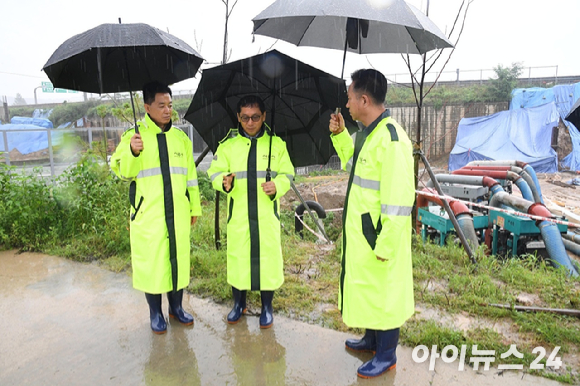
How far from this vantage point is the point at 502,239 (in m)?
6.73

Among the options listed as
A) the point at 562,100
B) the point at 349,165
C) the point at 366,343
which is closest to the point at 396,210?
the point at 349,165

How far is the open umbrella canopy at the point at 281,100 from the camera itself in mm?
3133

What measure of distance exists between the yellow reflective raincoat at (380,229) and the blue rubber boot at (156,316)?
5.17 feet

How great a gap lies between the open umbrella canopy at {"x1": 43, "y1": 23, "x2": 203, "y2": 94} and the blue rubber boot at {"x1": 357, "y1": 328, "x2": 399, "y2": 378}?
255 cm

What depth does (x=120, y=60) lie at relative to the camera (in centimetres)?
355

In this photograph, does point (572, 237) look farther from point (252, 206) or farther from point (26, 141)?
point (26, 141)

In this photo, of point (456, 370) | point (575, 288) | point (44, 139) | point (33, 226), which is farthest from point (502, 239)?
point (44, 139)

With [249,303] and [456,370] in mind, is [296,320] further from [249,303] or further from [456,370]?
[456,370]

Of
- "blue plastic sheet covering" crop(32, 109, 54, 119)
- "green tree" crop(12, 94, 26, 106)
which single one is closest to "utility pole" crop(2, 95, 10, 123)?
"blue plastic sheet covering" crop(32, 109, 54, 119)

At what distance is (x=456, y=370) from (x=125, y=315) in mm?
2806

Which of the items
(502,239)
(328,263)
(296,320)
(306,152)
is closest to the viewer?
(296,320)

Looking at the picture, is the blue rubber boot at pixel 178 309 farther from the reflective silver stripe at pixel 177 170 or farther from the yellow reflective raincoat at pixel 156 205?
the reflective silver stripe at pixel 177 170

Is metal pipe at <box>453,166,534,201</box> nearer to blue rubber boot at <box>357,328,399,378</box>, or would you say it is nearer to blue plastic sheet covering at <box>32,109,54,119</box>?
blue rubber boot at <box>357,328,399,378</box>

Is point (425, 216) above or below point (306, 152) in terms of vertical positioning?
below
